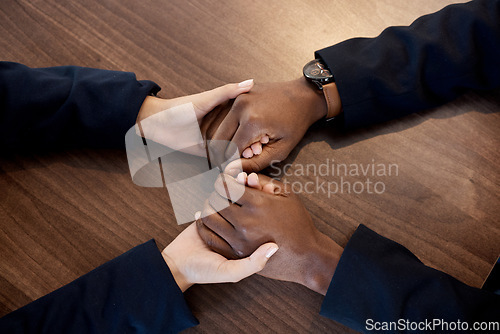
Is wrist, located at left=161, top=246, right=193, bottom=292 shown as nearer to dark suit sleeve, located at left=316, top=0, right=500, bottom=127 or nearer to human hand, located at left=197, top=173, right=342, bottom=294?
human hand, located at left=197, top=173, right=342, bottom=294

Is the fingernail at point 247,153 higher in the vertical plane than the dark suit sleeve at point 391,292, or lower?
higher

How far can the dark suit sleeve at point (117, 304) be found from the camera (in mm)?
472

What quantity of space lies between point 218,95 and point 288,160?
14 cm

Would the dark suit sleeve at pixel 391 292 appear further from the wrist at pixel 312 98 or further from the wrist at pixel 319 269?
the wrist at pixel 312 98

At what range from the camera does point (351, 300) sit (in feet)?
1.62

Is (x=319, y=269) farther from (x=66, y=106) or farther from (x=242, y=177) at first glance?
(x=66, y=106)

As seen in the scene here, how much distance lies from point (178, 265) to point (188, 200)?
3.7 inches

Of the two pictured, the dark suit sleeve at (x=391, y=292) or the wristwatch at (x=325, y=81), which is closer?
the dark suit sleeve at (x=391, y=292)

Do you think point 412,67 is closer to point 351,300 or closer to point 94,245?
point 351,300

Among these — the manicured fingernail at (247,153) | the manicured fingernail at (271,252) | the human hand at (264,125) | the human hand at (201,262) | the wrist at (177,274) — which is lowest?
the wrist at (177,274)

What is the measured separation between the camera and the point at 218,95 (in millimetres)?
554

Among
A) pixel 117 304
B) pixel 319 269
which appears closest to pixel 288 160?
pixel 319 269

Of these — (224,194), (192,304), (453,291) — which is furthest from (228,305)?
(453,291)

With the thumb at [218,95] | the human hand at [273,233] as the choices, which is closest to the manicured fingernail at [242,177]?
the human hand at [273,233]
